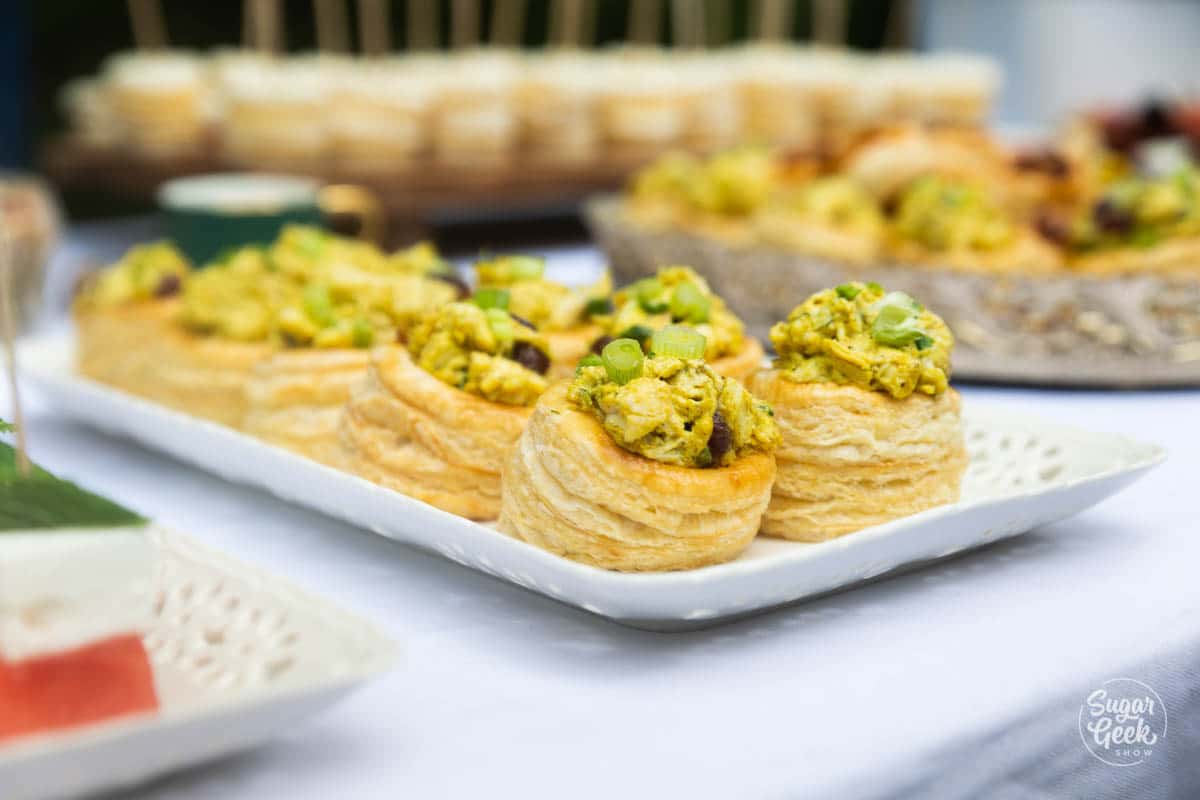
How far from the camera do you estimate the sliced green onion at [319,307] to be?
6.54 ft

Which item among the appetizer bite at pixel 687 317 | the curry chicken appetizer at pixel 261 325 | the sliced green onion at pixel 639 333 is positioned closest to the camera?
the sliced green onion at pixel 639 333

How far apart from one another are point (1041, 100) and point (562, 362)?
291 inches

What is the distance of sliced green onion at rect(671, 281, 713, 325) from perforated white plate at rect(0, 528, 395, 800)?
2.46 ft

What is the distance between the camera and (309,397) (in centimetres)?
191

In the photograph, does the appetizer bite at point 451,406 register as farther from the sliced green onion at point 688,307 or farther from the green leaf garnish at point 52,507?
the green leaf garnish at point 52,507

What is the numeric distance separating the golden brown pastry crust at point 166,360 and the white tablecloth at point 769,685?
0.36 m

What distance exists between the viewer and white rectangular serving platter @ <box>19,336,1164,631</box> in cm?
132

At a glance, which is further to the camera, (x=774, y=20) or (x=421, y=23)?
(x=774, y=20)

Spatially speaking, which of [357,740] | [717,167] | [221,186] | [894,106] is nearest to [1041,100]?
[894,106]

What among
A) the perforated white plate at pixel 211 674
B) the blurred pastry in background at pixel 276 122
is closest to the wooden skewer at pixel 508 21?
the blurred pastry in background at pixel 276 122

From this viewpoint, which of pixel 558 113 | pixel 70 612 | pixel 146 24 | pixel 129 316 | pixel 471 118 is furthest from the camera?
pixel 146 24

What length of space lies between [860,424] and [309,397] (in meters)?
0.80

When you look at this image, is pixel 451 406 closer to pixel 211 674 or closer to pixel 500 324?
pixel 500 324

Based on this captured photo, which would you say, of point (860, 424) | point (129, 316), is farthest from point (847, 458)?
point (129, 316)
